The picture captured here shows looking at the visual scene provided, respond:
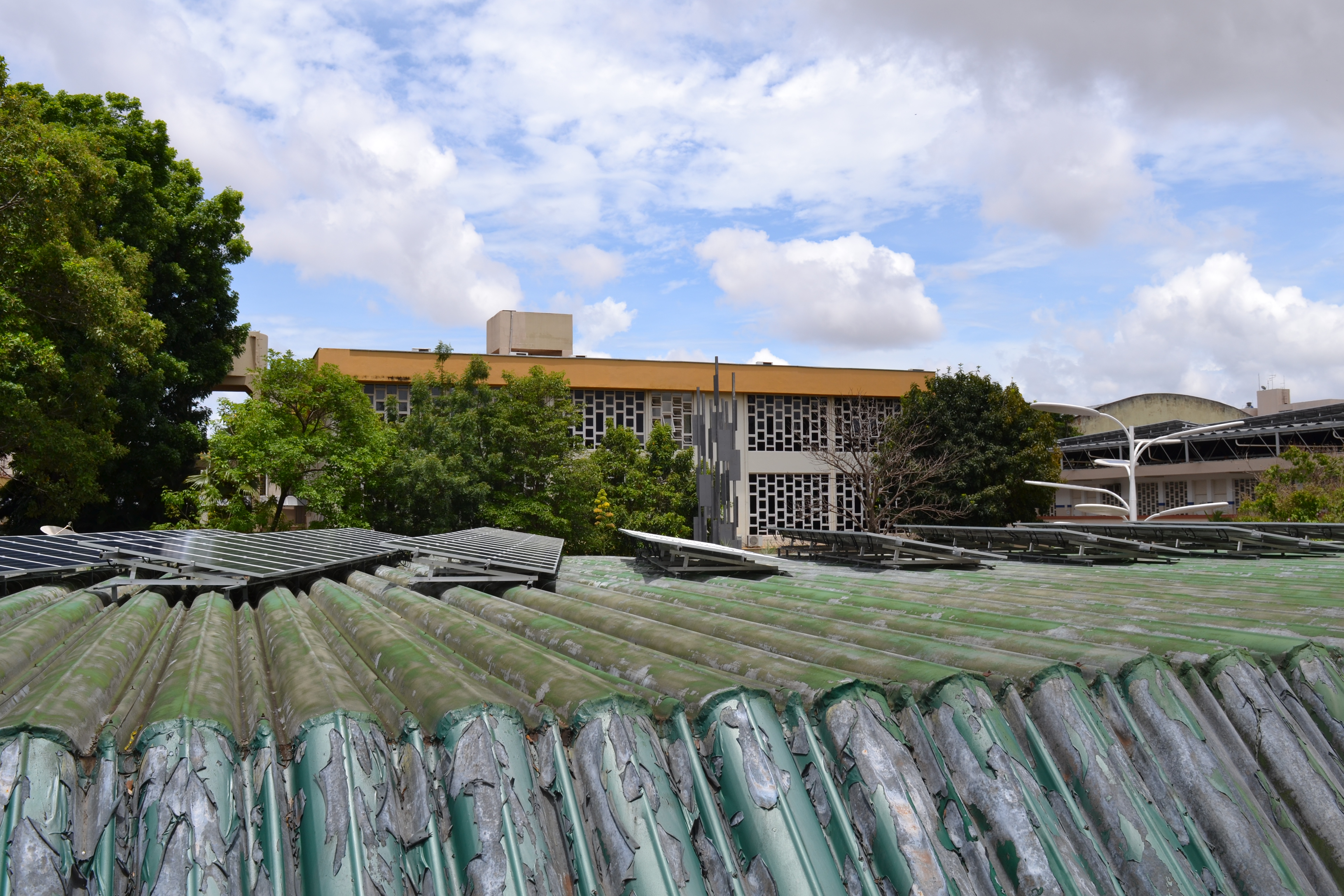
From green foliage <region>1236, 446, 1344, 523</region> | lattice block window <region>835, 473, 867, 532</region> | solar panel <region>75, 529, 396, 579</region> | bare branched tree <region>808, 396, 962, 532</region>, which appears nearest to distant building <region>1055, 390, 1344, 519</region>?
green foliage <region>1236, 446, 1344, 523</region>

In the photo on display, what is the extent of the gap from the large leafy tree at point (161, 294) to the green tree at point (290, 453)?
1.37 m

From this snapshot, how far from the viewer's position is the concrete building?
3916cm

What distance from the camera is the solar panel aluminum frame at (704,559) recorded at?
9438mm

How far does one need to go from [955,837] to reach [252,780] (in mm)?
1920

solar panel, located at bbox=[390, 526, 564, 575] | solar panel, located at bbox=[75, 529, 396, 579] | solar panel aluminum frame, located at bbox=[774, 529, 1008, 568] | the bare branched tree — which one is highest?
the bare branched tree

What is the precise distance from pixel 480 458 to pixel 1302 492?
2663cm

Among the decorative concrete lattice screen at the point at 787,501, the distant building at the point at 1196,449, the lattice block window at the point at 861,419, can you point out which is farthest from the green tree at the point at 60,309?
the distant building at the point at 1196,449

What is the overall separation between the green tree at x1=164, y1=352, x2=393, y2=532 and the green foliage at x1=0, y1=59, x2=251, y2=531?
5.77 feet

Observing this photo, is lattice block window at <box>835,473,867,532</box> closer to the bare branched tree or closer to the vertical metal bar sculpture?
the bare branched tree

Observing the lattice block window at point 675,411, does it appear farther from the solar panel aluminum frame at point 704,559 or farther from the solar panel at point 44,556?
the solar panel at point 44,556

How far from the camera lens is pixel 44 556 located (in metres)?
6.63

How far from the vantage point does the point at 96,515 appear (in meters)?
26.4

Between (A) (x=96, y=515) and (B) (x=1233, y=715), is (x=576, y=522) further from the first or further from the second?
(B) (x=1233, y=715)

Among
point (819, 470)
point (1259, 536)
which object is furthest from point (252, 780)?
point (819, 470)
